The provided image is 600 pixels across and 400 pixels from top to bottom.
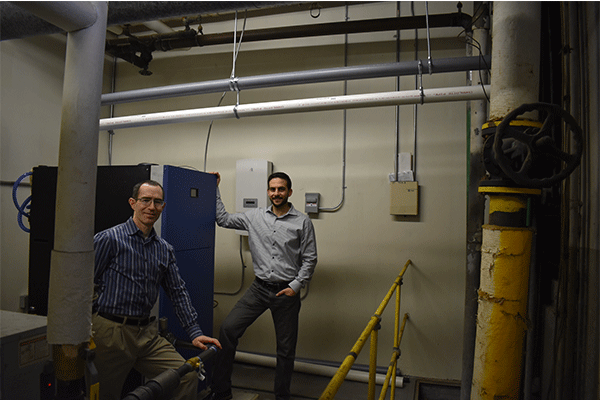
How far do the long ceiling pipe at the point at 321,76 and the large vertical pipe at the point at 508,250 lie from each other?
126 centimetres

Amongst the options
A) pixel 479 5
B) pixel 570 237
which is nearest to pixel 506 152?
pixel 570 237

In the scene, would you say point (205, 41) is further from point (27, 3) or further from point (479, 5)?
point (27, 3)

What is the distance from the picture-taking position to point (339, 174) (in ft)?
11.5

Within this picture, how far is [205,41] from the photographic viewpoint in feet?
11.5

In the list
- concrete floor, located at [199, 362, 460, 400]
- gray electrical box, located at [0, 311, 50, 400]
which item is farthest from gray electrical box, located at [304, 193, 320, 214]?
gray electrical box, located at [0, 311, 50, 400]

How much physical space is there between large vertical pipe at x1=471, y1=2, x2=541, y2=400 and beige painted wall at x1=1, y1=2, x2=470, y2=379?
212 centimetres

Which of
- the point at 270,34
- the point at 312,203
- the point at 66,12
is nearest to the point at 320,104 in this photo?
the point at 312,203

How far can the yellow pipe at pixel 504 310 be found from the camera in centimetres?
116

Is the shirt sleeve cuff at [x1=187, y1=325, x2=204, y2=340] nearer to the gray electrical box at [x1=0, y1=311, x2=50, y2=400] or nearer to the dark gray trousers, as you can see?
the dark gray trousers

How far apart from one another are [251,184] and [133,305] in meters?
1.84

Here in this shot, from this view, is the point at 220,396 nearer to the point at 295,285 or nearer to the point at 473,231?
the point at 295,285

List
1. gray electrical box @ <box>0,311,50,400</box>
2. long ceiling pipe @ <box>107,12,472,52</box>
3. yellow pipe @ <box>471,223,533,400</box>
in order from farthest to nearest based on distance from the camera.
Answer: long ceiling pipe @ <box>107,12,472,52</box>, yellow pipe @ <box>471,223,533,400</box>, gray electrical box @ <box>0,311,50,400</box>

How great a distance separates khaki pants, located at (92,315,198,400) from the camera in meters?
1.89

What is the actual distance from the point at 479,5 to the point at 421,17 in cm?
44
